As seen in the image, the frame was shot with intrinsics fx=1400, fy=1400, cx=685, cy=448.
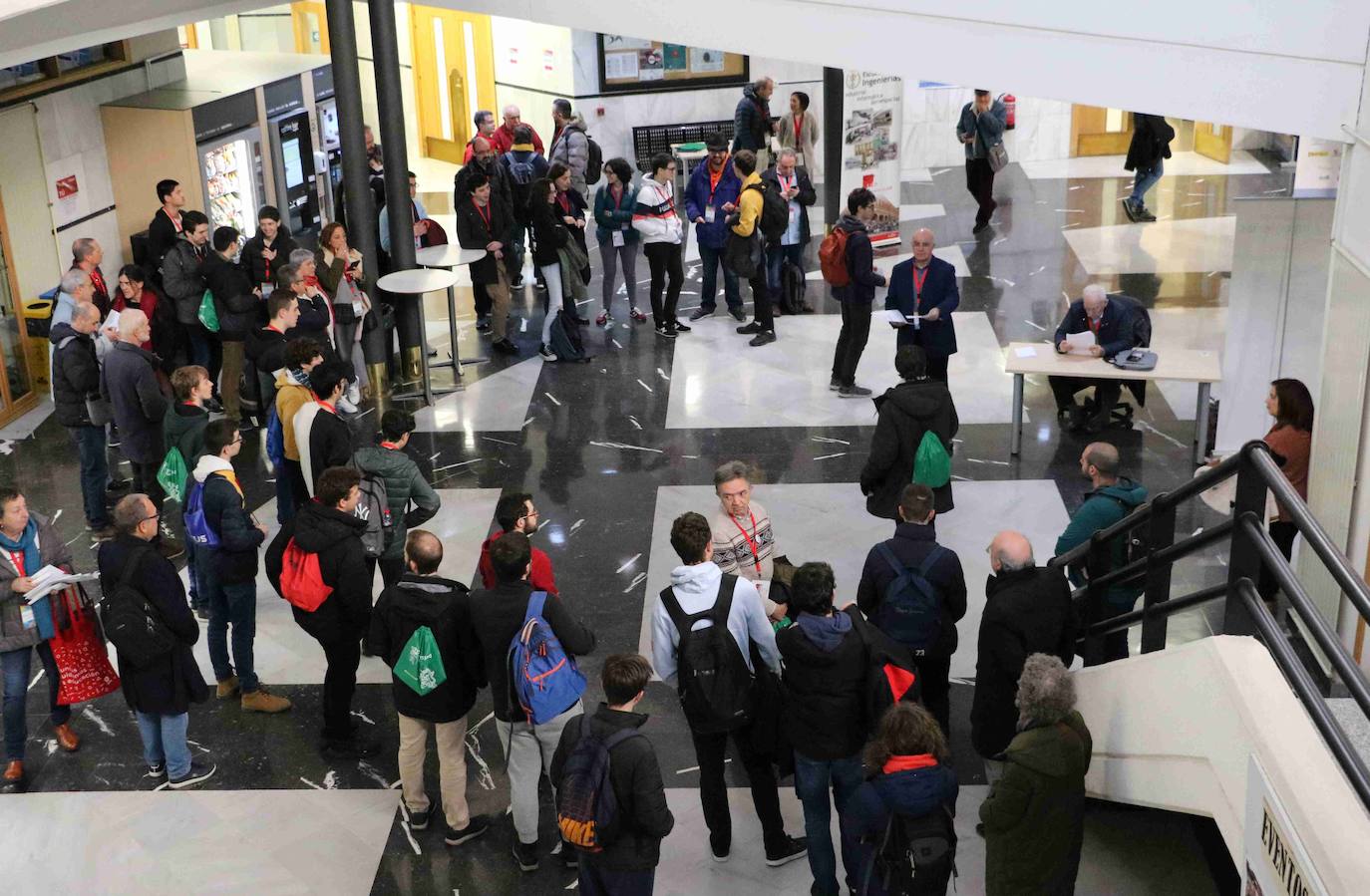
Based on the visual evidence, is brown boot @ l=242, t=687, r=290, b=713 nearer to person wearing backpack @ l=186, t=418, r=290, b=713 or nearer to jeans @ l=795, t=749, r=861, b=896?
person wearing backpack @ l=186, t=418, r=290, b=713

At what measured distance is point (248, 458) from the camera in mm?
10227

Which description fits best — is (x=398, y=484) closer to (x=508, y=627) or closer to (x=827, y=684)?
(x=508, y=627)

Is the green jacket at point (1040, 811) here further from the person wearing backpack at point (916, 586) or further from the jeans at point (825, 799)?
the person wearing backpack at point (916, 586)

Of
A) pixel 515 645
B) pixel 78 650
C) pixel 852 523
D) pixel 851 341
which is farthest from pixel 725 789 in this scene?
pixel 851 341

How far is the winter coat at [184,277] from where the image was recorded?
10.3 metres

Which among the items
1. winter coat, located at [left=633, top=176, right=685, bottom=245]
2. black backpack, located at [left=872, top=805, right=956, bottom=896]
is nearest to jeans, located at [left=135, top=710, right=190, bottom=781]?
black backpack, located at [left=872, top=805, right=956, bottom=896]

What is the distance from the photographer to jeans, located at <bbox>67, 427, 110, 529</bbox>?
8969 mm

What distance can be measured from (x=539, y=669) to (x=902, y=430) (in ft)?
10.0

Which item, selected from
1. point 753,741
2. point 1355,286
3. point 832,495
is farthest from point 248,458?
point 1355,286

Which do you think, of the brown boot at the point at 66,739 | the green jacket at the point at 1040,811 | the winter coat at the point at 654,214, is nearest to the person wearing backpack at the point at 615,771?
the green jacket at the point at 1040,811

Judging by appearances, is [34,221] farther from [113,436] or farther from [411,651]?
[411,651]

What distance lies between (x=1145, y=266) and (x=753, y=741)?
9.84 metres

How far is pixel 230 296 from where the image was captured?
404 inches

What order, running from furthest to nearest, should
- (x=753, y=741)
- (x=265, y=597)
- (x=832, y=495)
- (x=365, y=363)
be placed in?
(x=365, y=363)
(x=832, y=495)
(x=265, y=597)
(x=753, y=741)
